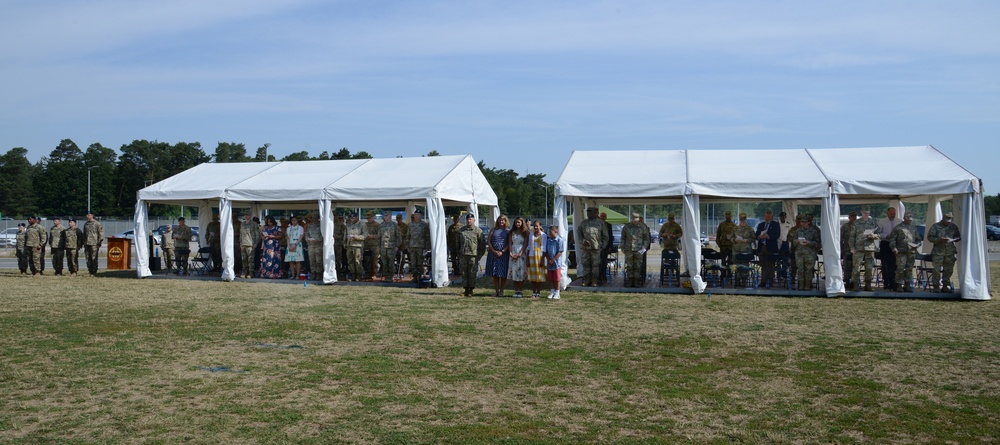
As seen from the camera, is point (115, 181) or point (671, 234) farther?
point (115, 181)

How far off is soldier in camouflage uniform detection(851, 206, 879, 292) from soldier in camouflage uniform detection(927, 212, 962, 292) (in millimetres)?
953

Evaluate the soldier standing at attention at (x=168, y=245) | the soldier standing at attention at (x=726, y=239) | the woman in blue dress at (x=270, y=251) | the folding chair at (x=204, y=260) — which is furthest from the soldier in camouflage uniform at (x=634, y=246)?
the soldier standing at attention at (x=168, y=245)

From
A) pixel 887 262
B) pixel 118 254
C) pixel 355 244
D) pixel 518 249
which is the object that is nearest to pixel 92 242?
pixel 118 254

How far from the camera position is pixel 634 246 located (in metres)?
15.4

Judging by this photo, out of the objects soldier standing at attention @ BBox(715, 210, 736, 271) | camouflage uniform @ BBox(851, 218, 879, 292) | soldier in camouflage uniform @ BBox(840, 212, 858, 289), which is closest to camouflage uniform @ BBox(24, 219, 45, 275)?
soldier standing at attention @ BBox(715, 210, 736, 271)

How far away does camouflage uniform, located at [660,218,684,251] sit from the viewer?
16500 mm

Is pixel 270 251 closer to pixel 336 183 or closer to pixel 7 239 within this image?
pixel 336 183

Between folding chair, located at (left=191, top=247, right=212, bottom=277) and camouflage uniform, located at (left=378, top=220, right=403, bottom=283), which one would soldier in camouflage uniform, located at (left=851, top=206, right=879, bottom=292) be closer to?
camouflage uniform, located at (left=378, top=220, right=403, bottom=283)

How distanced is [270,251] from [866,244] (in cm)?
1184

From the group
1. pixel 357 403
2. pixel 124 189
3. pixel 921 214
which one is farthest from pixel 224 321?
pixel 124 189

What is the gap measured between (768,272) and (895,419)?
33.2 ft

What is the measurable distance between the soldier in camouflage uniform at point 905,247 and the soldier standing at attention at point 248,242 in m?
12.7

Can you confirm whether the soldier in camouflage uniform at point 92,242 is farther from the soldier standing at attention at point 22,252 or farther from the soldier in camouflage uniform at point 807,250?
the soldier in camouflage uniform at point 807,250

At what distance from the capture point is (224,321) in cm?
1060
